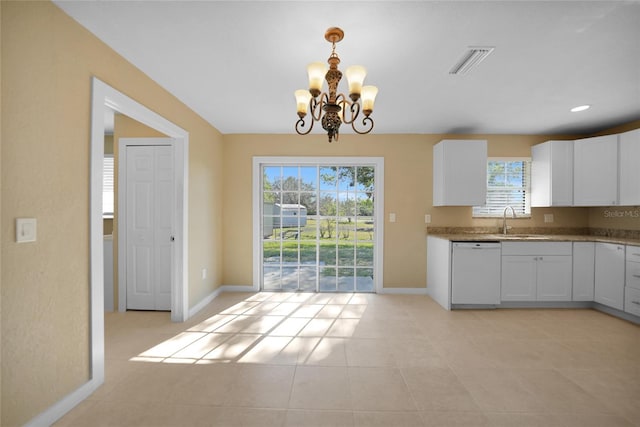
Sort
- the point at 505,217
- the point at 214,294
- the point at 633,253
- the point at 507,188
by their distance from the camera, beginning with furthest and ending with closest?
the point at 507,188
the point at 505,217
the point at 214,294
the point at 633,253

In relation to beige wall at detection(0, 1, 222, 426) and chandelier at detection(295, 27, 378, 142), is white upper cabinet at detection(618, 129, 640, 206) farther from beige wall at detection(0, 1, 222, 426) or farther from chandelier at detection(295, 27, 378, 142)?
beige wall at detection(0, 1, 222, 426)

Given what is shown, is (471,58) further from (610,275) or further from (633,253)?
(610,275)

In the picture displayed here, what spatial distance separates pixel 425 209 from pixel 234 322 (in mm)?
3159

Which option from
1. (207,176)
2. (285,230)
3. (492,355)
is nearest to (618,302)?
(492,355)

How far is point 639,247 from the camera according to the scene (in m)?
3.38

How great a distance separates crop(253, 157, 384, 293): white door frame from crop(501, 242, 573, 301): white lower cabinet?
1.65 meters

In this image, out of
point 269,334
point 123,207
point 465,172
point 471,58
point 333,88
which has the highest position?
point 471,58

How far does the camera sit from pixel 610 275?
370 cm

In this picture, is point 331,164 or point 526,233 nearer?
point 526,233

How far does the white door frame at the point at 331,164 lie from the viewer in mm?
4625

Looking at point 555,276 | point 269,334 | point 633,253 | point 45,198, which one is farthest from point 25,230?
point 633,253

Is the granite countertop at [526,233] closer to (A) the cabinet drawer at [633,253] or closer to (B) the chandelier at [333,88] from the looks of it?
(A) the cabinet drawer at [633,253]

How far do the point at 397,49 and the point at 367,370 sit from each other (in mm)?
2495

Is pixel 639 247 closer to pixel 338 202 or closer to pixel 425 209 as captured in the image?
pixel 425 209
